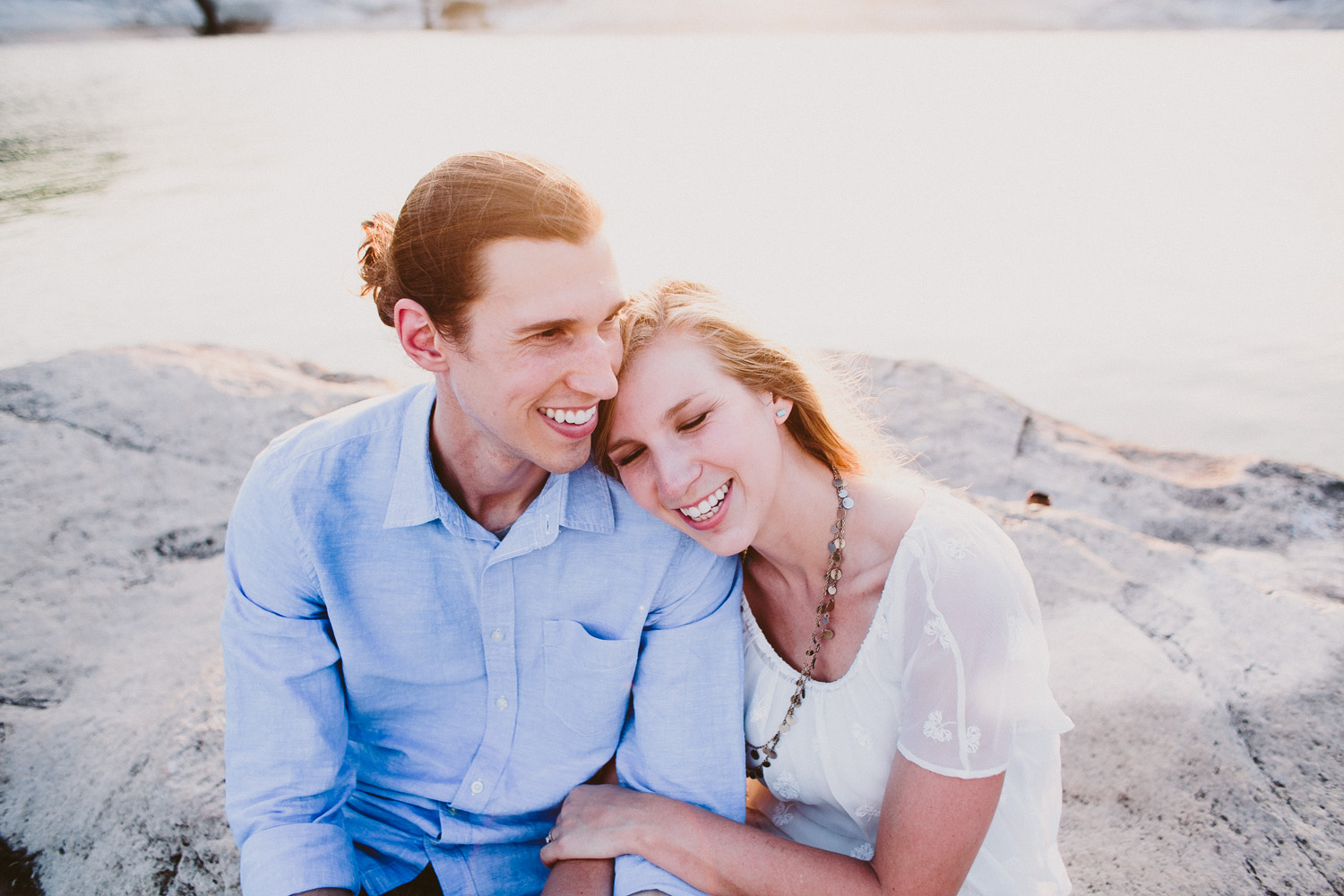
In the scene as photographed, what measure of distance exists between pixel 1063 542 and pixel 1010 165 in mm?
13970

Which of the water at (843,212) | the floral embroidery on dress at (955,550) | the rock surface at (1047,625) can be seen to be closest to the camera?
the floral embroidery on dress at (955,550)

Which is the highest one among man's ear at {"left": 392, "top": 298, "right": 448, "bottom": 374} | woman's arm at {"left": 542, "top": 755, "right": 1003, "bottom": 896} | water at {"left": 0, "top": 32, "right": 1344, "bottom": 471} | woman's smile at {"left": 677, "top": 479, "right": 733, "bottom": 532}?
man's ear at {"left": 392, "top": 298, "right": 448, "bottom": 374}

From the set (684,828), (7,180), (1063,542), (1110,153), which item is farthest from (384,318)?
(1110,153)

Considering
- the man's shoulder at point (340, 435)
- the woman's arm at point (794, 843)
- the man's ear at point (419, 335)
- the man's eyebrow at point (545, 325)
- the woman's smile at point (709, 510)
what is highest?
the man's eyebrow at point (545, 325)

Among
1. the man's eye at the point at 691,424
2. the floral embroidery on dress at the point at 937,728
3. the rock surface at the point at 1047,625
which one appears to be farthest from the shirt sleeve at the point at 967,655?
the rock surface at the point at 1047,625

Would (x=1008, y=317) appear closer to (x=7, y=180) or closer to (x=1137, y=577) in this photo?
(x=1137, y=577)

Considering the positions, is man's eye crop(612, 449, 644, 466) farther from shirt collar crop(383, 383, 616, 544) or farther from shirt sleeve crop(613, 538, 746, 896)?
shirt sleeve crop(613, 538, 746, 896)

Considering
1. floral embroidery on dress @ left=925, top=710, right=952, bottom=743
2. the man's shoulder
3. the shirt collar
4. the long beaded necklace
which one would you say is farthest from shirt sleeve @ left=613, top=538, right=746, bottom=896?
the man's shoulder

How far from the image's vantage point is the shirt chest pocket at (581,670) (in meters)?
1.96

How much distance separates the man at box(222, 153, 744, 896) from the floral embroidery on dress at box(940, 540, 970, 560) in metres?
0.59

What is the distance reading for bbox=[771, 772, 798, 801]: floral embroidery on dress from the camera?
205 cm

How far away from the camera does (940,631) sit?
171 cm

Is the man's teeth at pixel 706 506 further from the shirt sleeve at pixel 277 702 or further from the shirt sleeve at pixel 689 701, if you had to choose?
the shirt sleeve at pixel 277 702

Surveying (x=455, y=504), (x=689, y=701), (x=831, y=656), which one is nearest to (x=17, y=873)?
(x=455, y=504)
